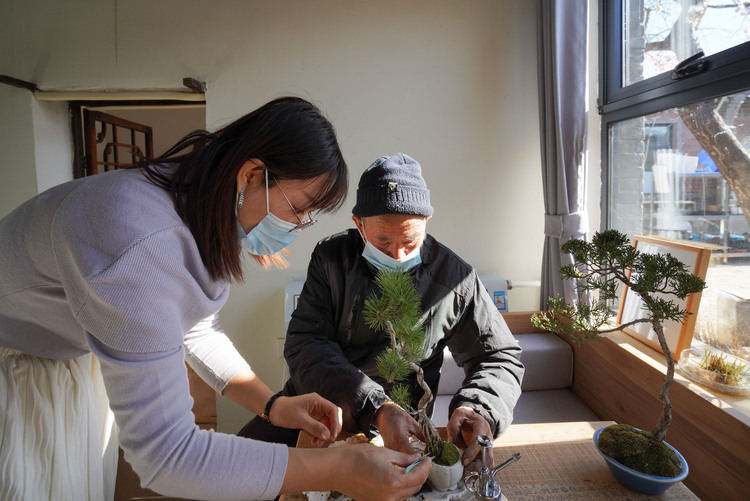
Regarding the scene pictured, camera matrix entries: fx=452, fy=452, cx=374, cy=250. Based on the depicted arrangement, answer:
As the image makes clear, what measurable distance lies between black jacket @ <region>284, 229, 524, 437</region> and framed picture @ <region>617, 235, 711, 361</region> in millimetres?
558

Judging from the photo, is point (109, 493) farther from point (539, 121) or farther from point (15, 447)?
point (539, 121)

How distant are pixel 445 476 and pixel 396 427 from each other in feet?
0.67

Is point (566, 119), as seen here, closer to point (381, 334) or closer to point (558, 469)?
point (381, 334)

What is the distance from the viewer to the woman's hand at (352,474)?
81 centimetres

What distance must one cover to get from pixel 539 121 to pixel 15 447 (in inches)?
105

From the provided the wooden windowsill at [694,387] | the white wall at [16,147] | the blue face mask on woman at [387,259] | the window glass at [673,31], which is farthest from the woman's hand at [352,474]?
the white wall at [16,147]

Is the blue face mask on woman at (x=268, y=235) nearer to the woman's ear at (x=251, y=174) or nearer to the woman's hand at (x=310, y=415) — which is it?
the woman's ear at (x=251, y=174)

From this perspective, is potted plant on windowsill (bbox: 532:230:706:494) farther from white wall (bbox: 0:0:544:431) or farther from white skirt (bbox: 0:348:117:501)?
white wall (bbox: 0:0:544:431)

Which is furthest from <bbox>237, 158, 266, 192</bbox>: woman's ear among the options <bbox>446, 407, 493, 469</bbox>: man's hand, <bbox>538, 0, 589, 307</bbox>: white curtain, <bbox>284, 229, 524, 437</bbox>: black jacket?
<bbox>538, 0, 589, 307</bbox>: white curtain

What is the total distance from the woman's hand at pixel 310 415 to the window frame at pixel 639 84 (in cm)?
181

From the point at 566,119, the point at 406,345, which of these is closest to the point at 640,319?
the point at 406,345

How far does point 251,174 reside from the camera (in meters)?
0.94

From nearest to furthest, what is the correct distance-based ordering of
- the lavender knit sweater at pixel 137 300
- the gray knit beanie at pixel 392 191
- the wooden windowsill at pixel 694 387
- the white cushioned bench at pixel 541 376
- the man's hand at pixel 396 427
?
the lavender knit sweater at pixel 137 300, the man's hand at pixel 396 427, the wooden windowsill at pixel 694 387, the gray knit beanie at pixel 392 191, the white cushioned bench at pixel 541 376

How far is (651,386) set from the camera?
1630 millimetres
